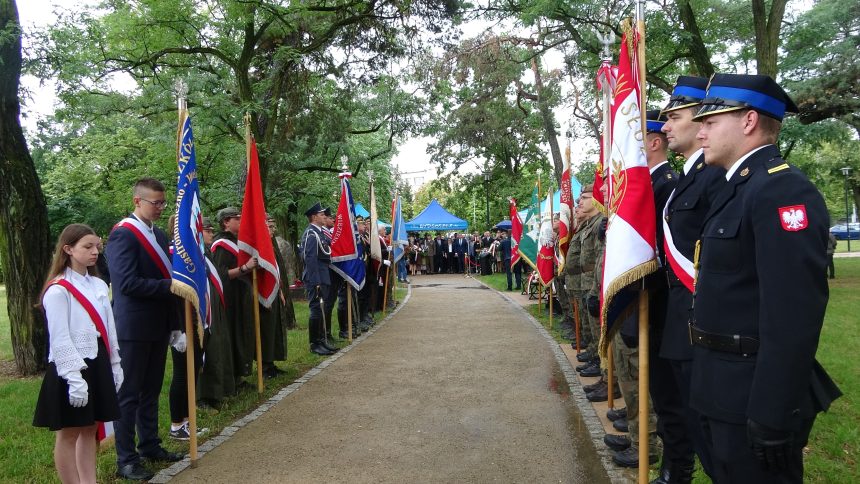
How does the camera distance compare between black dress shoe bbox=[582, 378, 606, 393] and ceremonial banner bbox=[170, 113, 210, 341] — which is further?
black dress shoe bbox=[582, 378, 606, 393]

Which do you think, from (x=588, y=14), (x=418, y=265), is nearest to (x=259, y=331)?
(x=588, y=14)

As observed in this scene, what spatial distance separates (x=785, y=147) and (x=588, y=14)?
324 inches

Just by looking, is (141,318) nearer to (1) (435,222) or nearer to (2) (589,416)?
(2) (589,416)

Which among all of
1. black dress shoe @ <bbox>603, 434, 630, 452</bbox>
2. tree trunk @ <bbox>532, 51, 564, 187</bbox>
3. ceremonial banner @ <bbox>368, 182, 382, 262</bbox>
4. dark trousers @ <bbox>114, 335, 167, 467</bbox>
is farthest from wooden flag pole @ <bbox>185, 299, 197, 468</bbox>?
tree trunk @ <bbox>532, 51, 564, 187</bbox>

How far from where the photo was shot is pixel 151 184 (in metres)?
4.75

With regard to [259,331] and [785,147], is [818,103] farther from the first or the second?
[259,331]

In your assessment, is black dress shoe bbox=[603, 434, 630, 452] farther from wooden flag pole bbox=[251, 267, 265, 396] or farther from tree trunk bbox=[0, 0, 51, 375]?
tree trunk bbox=[0, 0, 51, 375]

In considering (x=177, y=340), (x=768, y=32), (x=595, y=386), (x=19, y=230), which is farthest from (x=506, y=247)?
(x=177, y=340)

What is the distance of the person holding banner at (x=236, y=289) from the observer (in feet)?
22.5

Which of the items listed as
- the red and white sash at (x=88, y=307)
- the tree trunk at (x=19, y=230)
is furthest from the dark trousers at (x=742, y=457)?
the tree trunk at (x=19, y=230)

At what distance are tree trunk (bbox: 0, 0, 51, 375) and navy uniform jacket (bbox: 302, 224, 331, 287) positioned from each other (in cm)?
354

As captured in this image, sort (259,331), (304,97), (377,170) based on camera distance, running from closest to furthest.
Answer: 1. (259,331)
2. (304,97)
3. (377,170)

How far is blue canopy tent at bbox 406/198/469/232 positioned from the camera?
2950cm

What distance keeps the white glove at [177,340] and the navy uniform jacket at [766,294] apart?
160 inches
